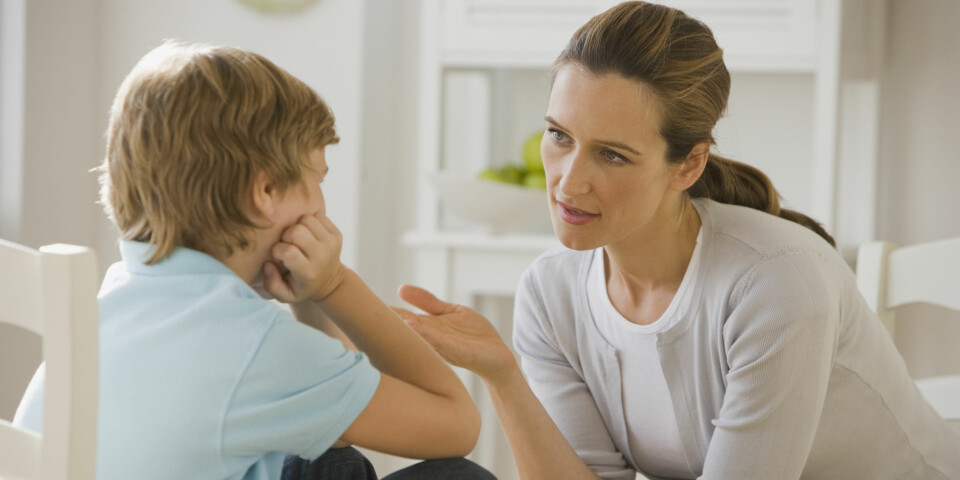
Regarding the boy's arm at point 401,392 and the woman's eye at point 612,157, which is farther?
the woman's eye at point 612,157

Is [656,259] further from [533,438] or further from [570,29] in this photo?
[570,29]

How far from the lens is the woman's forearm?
1.25 m

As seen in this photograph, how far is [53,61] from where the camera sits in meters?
2.02

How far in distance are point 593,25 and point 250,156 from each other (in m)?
0.49

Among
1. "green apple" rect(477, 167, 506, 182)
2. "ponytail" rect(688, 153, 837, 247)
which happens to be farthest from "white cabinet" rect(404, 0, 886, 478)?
"ponytail" rect(688, 153, 837, 247)

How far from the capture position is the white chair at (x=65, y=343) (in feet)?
2.58

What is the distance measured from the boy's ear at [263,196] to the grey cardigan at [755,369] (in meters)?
0.55

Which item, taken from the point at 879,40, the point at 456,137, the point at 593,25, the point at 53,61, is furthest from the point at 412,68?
the point at 593,25

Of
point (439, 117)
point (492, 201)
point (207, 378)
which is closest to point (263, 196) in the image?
point (207, 378)

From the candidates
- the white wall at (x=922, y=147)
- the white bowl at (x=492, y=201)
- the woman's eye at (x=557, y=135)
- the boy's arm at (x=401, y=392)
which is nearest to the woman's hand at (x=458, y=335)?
the boy's arm at (x=401, y=392)

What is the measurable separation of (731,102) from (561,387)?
3.66 feet

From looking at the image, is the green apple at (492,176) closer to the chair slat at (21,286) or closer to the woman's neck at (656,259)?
the woman's neck at (656,259)

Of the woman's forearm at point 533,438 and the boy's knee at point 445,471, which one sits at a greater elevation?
the boy's knee at point 445,471

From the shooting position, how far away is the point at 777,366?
1075mm
